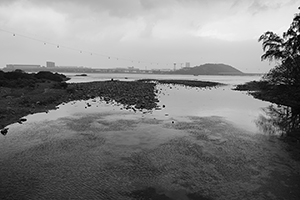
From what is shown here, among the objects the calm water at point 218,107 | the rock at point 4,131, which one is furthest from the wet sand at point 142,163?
the calm water at point 218,107

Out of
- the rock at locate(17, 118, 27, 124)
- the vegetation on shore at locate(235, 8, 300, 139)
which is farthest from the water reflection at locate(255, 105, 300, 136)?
the rock at locate(17, 118, 27, 124)

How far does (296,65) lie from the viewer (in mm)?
21938

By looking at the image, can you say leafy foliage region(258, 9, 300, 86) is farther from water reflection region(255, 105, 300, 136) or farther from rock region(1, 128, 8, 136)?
rock region(1, 128, 8, 136)

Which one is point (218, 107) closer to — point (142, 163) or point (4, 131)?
point (142, 163)

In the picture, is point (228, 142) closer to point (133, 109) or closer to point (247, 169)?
point (247, 169)

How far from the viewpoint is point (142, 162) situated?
12477mm

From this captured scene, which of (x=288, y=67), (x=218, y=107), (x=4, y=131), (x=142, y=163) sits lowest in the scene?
(x=142, y=163)

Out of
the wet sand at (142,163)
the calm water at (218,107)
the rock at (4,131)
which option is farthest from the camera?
the calm water at (218,107)

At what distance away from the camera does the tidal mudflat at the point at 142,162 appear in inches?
371

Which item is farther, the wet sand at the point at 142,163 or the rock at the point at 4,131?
the rock at the point at 4,131

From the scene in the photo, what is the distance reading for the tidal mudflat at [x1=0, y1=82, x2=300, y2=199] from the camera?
942cm

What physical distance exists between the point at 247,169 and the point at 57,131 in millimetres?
15932

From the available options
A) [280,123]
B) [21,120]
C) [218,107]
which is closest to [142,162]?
[21,120]

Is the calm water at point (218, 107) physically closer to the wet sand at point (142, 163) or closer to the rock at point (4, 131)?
the wet sand at point (142, 163)
